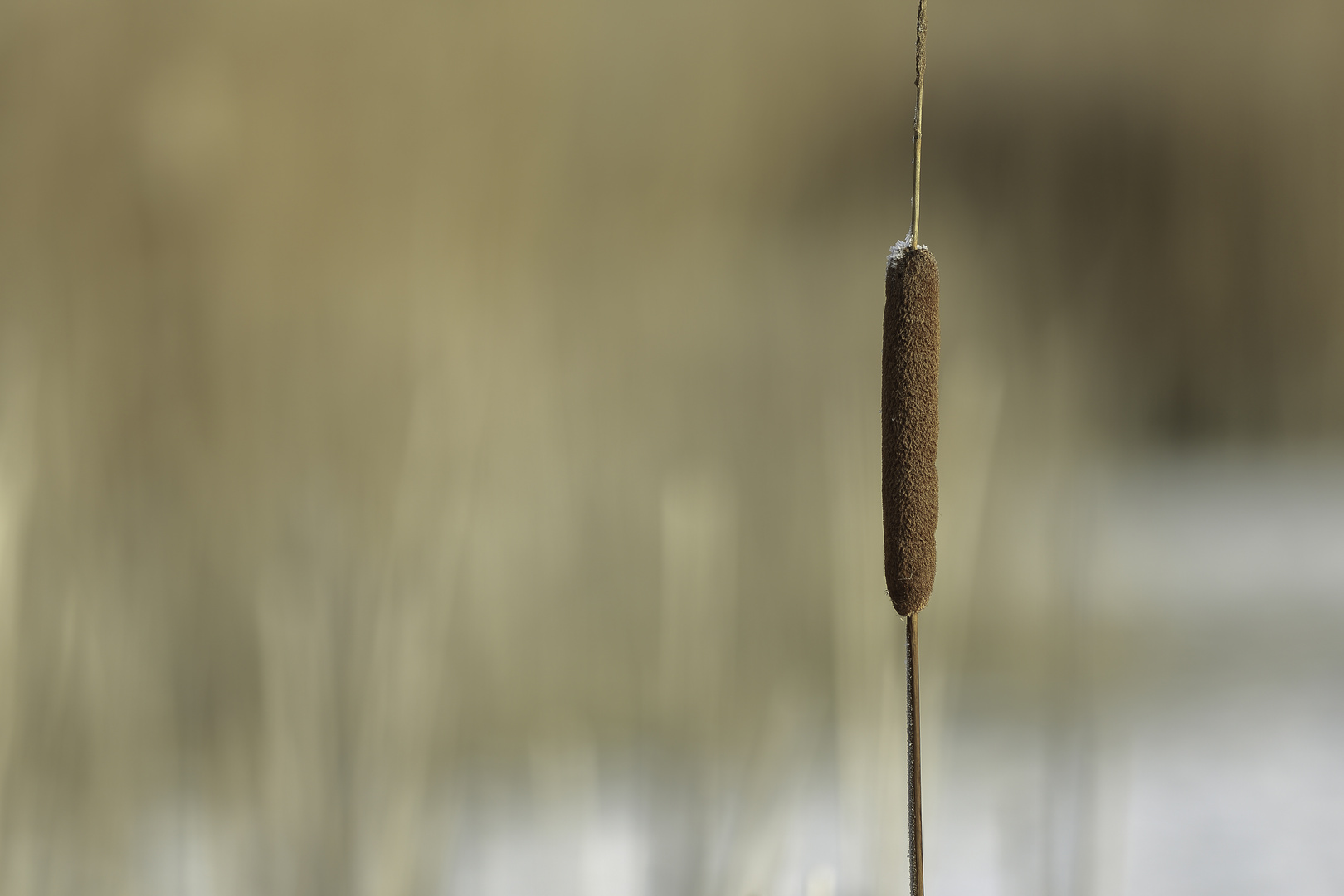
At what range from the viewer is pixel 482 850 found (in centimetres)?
91

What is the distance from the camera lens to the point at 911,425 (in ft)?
1.90

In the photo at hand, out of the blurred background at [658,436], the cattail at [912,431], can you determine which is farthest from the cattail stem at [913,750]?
the blurred background at [658,436]

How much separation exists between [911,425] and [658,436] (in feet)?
1.28

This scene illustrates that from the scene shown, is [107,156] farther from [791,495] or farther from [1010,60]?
[1010,60]

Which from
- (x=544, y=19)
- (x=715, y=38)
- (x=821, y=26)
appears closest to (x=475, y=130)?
(x=544, y=19)

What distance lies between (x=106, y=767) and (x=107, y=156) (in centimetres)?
62

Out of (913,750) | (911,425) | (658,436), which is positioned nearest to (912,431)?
(911,425)

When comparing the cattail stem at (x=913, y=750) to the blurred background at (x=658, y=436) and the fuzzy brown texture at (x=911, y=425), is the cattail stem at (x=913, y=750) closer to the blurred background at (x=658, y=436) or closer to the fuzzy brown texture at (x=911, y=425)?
the fuzzy brown texture at (x=911, y=425)

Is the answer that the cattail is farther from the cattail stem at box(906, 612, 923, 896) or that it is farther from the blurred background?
the blurred background

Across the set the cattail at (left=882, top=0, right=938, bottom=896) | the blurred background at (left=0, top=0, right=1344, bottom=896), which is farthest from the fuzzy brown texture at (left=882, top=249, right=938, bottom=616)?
the blurred background at (left=0, top=0, right=1344, bottom=896)

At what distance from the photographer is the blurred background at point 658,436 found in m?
0.91

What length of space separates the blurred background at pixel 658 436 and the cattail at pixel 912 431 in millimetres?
341

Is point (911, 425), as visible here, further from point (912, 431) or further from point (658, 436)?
point (658, 436)

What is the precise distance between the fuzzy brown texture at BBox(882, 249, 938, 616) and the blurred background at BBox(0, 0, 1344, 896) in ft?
1.12
